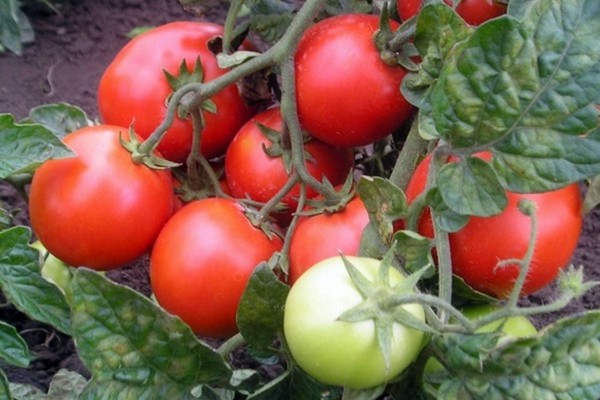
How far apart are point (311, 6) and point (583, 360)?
504 millimetres

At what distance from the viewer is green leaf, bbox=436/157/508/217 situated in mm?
738

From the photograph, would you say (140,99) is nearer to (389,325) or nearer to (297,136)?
(297,136)

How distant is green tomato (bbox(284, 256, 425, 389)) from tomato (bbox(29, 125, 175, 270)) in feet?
1.07

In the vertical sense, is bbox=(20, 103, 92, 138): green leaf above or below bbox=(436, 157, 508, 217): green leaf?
below

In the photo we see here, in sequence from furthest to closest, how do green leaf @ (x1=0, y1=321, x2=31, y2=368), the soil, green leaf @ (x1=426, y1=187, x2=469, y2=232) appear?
the soil < green leaf @ (x1=0, y1=321, x2=31, y2=368) < green leaf @ (x1=426, y1=187, x2=469, y2=232)

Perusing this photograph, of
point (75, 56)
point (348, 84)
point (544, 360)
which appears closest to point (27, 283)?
point (348, 84)

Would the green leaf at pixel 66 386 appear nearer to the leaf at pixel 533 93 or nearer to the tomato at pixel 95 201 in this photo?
the tomato at pixel 95 201

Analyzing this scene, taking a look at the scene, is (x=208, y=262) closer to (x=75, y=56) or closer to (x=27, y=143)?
(x=27, y=143)

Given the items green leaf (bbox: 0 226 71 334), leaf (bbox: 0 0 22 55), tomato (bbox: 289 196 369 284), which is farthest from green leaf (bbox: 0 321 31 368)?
leaf (bbox: 0 0 22 55)

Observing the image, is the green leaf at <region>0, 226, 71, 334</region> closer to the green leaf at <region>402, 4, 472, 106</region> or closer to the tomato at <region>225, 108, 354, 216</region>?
the tomato at <region>225, 108, 354, 216</region>

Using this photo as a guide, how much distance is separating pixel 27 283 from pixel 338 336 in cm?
40

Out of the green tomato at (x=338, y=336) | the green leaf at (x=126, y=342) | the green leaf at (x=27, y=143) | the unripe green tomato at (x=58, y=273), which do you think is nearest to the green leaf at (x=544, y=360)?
the green tomato at (x=338, y=336)

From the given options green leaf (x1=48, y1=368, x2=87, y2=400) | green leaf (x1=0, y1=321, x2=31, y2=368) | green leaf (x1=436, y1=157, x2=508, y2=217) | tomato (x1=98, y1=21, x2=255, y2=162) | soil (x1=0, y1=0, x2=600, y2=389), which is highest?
green leaf (x1=436, y1=157, x2=508, y2=217)

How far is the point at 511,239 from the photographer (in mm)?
800
